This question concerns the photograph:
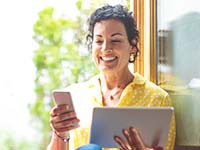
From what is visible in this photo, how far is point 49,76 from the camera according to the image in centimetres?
201

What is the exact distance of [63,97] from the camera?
148 centimetres

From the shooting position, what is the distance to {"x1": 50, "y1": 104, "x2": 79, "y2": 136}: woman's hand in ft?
5.02

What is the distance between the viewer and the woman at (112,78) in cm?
174

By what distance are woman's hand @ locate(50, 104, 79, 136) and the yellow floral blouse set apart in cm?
19

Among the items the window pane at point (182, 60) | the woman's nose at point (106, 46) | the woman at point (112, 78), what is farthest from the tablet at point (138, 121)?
the window pane at point (182, 60)

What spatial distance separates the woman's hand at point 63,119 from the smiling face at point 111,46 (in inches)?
11.7

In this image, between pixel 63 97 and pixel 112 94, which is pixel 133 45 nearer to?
pixel 112 94

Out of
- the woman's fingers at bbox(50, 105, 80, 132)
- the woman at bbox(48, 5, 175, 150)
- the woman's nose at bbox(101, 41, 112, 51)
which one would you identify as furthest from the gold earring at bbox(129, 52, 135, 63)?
the woman's fingers at bbox(50, 105, 80, 132)

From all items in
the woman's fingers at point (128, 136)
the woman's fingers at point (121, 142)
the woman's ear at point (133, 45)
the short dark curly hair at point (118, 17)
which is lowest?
the woman's fingers at point (121, 142)

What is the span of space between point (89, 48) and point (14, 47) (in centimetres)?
35

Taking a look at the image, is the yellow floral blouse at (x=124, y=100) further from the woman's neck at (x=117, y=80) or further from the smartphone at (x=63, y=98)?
the smartphone at (x=63, y=98)

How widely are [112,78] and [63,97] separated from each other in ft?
1.24

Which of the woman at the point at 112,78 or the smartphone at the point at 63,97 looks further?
the woman at the point at 112,78

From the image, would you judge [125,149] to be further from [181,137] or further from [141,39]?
[141,39]
